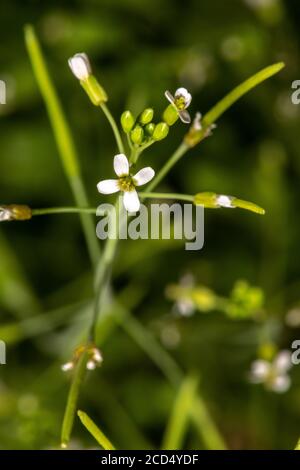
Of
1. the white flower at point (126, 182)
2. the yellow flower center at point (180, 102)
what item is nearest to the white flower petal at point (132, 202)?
the white flower at point (126, 182)

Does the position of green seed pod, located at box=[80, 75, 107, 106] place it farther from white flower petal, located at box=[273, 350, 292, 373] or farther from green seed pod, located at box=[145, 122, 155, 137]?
white flower petal, located at box=[273, 350, 292, 373]

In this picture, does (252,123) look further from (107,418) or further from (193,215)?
(107,418)

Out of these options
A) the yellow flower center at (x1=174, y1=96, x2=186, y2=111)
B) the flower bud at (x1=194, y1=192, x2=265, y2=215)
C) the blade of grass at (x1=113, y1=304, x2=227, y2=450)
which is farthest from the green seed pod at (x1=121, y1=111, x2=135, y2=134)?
the blade of grass at (x1=113, y1=304, x2=227, y2=450)

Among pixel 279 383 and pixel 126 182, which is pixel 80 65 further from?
pixel 279 383

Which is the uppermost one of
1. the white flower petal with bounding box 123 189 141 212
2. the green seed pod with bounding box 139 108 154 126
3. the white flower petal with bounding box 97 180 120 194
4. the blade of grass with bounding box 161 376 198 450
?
the green seed pod with bounding box 139 108 154 126

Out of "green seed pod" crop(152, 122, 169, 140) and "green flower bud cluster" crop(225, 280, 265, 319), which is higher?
"green seed pod" crop(152, 122, 169, 140)

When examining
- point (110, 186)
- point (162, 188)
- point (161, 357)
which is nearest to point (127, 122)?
point (110, 186)

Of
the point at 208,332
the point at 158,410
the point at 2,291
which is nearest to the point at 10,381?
the point at 2,291

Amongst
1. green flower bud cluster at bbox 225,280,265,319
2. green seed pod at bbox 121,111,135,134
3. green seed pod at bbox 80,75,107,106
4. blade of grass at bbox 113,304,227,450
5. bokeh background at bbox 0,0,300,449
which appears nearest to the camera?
green seed pod at bbox 121,111,135,134
